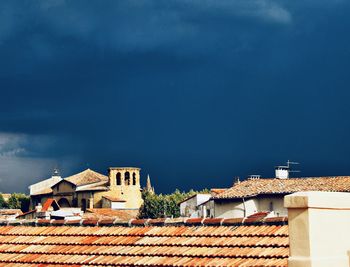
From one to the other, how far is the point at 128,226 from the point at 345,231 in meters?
6.62

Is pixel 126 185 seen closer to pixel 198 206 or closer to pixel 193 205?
pixel 193 205

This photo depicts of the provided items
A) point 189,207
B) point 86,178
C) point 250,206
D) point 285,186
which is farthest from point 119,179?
point 285,186

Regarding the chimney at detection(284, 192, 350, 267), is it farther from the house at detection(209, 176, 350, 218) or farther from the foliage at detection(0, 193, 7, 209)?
the foliage at detection(0, 193, 7, 209)

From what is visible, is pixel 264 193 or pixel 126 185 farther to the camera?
pixel 126 185

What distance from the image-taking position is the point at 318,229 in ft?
23.3

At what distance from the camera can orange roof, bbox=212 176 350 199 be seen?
51.0 meters

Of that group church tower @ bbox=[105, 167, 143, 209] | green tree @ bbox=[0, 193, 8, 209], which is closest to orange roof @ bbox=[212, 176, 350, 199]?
church tower @ bbox=[105, 167, 143, 209]

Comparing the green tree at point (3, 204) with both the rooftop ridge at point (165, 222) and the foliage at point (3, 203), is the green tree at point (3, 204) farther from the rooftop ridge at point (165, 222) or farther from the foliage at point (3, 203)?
the rooftop ridge at point (165, 222)

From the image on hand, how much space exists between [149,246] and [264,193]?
136 feet

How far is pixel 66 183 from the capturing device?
4102 inches

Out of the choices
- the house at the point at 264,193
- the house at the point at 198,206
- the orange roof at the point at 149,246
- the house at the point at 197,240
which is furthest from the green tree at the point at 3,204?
the orange roof at the point at 149,246

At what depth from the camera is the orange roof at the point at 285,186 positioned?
167 ft

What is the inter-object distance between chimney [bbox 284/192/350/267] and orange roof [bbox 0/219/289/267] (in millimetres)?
2310

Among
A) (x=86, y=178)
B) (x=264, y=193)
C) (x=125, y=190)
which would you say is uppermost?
(x=86, y=178)
